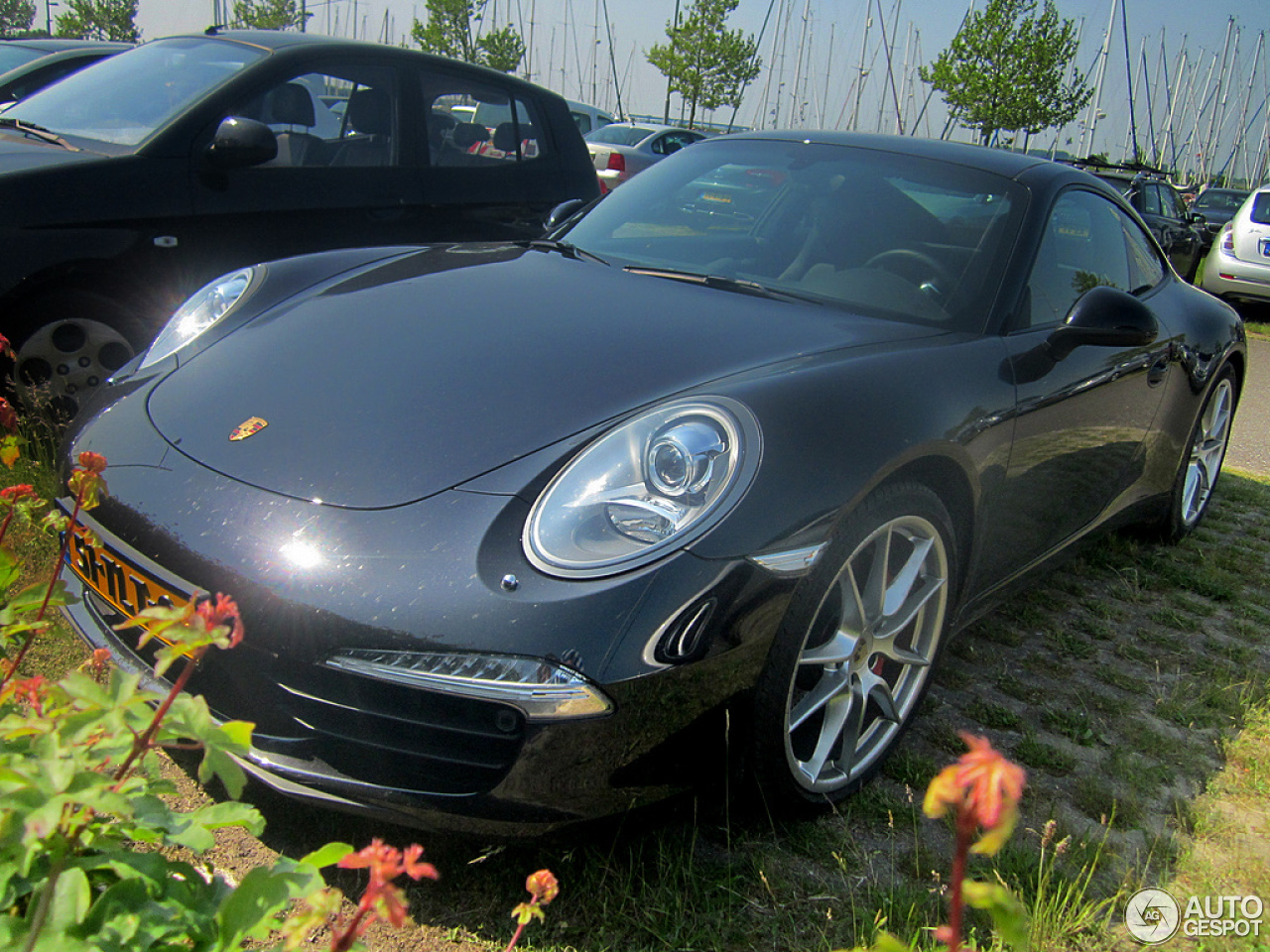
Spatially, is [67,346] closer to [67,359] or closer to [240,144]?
[67,359]

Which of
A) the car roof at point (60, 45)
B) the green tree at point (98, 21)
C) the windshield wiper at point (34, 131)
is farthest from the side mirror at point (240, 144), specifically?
the green tree at point (98, 21)

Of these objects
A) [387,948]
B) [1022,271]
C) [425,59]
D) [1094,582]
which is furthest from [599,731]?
[425,59]

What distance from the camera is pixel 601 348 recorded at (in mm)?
2258

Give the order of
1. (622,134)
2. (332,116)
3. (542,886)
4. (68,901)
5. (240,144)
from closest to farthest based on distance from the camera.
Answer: (68,901) → (542,886) → (240,144) → (332,116) → (622,134)

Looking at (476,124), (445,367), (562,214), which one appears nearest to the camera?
(445,367)

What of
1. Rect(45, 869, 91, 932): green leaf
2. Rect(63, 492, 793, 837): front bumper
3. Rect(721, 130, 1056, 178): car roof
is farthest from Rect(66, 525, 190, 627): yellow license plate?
Rect(721, 130, 1056, 178): car roof

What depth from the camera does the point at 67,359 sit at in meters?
3.68

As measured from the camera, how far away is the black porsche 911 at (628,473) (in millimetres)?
1659

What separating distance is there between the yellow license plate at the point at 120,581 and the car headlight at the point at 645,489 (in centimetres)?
66

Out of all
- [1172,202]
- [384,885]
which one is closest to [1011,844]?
[384,885]

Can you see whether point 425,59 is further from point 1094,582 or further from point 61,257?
point 1094,582

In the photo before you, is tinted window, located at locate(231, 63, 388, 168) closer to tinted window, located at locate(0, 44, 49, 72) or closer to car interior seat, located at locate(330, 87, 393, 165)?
car interior seat, located at locate(330, 87, 393, 165)

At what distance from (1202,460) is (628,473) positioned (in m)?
3.41

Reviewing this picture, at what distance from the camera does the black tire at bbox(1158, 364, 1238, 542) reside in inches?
159
